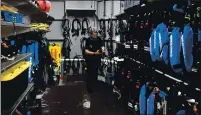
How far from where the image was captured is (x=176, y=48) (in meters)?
3.30

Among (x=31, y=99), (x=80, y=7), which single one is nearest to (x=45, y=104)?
Answer: (x=31, y=99)

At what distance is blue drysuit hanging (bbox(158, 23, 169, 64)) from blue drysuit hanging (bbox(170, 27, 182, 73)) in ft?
1.02

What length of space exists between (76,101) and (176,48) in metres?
4.05

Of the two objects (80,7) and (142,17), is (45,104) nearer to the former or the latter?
(142,17)

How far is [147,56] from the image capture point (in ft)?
17.2

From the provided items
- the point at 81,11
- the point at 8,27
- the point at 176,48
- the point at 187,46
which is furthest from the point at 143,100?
the point at 81,11

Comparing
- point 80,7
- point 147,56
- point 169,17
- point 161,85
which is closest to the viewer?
point 169,17

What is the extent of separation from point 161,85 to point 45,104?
3.21 metres

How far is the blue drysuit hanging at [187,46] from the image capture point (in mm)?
3076

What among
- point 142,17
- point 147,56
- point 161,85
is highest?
point 142,17

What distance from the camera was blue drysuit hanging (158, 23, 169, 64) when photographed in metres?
3.68

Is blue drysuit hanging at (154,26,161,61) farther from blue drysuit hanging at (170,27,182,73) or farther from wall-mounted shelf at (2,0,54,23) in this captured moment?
wall-mounted shelf at (2,0,54,23)

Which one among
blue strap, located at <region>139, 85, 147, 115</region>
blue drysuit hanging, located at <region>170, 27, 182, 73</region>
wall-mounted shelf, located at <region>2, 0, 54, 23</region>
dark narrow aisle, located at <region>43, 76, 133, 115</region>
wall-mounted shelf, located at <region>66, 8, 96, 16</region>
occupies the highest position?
wall-mounted shelf, located at <region>66, 8, 96, 16</region>

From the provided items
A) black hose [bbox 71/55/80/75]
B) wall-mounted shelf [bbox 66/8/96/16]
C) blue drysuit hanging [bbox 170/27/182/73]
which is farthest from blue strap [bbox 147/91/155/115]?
wall-mounted shelf [bbox 66/8/96/16]
